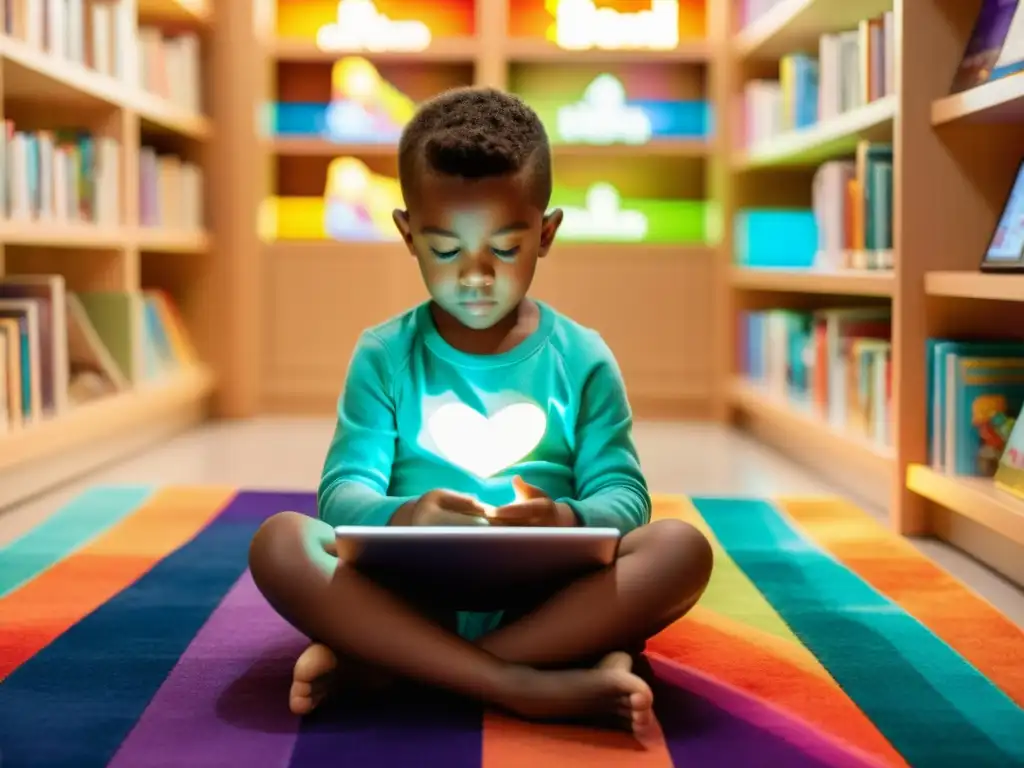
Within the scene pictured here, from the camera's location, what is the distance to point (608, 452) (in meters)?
1.36

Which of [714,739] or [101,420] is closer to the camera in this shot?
[714,739]

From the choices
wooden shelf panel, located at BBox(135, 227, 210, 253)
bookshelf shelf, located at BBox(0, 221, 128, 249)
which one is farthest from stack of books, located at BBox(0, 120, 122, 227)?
wooden shelf panel, located at BBox(135, 227, 210, 253)

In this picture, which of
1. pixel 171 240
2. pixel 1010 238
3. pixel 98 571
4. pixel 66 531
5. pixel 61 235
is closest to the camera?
pixel 98 571

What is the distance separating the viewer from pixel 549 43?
4.16 meters

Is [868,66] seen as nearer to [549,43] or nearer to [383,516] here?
[549,43]

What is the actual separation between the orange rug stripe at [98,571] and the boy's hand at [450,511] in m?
0.56

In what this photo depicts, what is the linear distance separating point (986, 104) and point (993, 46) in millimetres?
185

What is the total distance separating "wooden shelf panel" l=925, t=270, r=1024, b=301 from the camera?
1795 millimetres

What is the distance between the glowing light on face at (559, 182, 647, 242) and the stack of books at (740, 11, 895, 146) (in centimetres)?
52

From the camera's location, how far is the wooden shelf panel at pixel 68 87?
2.50 metres

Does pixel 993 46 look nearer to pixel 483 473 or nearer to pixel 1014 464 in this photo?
pixel 1014 464

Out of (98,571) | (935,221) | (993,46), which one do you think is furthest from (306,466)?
(993,46)

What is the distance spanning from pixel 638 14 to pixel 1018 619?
10.4 ft

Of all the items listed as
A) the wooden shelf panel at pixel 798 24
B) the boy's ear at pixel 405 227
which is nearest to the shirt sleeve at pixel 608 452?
the boy's ear at pixel 405 227
